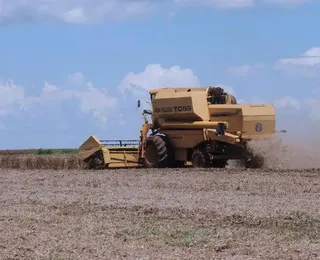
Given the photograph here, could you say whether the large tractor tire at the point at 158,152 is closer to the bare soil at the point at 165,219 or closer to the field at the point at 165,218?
the field at the point at 165,218

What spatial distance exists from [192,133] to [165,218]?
511 inches

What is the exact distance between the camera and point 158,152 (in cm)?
2578

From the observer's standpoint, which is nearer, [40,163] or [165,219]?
[165,219]

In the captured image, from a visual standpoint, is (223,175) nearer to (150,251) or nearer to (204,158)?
(204,158)

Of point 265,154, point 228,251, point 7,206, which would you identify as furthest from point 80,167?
point 228,251

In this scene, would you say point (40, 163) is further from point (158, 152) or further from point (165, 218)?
point (165, 218)

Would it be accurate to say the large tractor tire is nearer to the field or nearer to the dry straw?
the dry straw

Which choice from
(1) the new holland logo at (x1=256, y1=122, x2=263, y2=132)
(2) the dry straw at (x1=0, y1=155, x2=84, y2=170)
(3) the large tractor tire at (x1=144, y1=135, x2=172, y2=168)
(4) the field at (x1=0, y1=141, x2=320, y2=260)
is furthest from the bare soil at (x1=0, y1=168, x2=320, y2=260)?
(2) the dry straw at (x1=0, y1=155, x2=84, y2=170)

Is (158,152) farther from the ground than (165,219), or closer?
farther from the ground

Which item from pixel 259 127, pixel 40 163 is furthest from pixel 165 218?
pixel 40 163

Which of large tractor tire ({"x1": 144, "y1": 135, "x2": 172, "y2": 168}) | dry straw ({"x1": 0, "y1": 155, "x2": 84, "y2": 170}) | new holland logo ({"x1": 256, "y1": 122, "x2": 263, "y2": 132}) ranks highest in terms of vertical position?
new holland logo ({"x1": 256, "y1": 122, "x2": 263, "y2": 132})

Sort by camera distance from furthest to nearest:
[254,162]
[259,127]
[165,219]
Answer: [259,127]
[254,162]
[165,219]

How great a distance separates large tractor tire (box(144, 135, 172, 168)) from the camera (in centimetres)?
2577

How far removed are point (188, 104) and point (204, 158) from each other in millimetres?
1802
